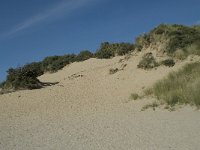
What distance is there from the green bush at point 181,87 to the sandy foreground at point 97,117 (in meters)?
0.60

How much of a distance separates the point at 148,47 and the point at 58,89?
23.1ft

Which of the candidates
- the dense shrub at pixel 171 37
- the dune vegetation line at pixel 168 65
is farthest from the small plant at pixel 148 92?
the dense shrub at pixel 171 37

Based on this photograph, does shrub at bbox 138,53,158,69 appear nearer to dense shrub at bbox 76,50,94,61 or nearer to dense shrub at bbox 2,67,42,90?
dense shrub at bbox 2,67,42,90

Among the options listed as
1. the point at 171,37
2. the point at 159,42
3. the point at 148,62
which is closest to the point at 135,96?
the point at 148,62

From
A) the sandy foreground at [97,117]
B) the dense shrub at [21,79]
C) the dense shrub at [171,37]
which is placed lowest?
the sandy foreground at [97,117]

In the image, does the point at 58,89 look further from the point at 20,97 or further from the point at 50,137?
the point at 50,137

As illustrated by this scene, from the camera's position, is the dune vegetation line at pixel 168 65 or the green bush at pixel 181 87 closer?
the green bush at pixel 181 87

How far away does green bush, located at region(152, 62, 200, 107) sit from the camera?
18152 millimetres

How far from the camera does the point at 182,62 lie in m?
24.5

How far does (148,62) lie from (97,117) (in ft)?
27.3

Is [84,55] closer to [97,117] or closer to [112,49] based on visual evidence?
[112,49]

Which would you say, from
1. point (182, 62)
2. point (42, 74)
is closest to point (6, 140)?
point (182, 62)

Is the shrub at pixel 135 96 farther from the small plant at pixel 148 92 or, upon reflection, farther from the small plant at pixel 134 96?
the small plant at pixel 148 92

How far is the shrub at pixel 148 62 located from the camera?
→ 25.4m
